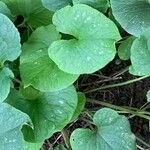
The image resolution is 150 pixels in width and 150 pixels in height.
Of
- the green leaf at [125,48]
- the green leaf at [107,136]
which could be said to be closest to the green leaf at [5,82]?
the green leaf at [107,136]

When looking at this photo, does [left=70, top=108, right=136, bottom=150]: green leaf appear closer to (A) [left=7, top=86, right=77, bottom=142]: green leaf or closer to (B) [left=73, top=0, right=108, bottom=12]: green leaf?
(A) [left=7, top=86, right=77, bottom=142]: green leaf

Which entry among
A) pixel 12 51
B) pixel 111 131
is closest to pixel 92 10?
pixel 12 51

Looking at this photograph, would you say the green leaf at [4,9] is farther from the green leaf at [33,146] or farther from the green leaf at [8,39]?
the green leaf at [33,146]

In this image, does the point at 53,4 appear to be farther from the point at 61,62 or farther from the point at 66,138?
the point at 66,138

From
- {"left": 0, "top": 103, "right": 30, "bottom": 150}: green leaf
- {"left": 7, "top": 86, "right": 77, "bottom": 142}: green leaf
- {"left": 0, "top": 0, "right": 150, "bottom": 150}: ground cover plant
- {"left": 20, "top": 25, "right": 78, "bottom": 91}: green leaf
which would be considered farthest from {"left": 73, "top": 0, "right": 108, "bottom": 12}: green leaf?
{"left": 0, "top": 103, "right": 30, "bottom": 150}: green leaf

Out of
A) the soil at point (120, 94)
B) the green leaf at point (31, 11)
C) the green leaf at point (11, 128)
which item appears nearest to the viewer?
the green leaf at point (11, 128)

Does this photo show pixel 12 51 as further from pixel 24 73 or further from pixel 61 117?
pixel 61 117
